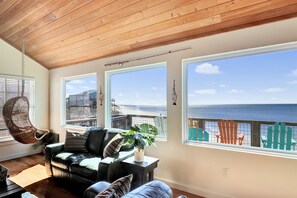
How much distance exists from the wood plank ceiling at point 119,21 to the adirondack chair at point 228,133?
133cm

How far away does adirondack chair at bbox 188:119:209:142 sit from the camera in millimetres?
2943

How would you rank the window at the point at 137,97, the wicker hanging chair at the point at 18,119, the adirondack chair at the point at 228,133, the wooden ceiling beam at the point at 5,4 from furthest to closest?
the window at the point at 137,97
the wicker hanging chair at the point at 18,119
the wooden ceiling beam at the point at 5,4
the adirondack chair at the point at 228,133

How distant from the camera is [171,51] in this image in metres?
3.05

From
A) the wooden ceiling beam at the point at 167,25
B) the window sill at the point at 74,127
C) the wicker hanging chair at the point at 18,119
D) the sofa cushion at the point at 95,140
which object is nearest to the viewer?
the wooden ceiling beam at the point at 167,25

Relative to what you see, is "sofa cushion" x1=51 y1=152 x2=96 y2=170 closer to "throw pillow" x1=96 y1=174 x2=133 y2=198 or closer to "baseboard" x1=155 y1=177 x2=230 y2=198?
"baseboard" x1=155 y1=177 x2=230 y2=198

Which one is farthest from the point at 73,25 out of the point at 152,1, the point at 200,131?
the point at 200,131

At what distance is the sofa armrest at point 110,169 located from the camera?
94.5 inches

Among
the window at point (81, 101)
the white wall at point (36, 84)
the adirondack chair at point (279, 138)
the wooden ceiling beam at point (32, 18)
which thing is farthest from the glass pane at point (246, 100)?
the white wall at point (36, 84)

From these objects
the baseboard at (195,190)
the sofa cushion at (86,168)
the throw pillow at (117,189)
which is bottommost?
the baseboard at (195,190)

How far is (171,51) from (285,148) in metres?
2.07

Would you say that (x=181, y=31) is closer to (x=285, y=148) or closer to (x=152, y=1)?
(x=152, y=1)

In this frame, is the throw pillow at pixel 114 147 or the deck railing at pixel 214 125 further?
the throw pillow at pixel 114 147

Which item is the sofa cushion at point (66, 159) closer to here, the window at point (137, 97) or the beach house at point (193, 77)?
the beach house at point (193, 77)

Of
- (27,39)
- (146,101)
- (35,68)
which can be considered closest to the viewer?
(146,101)
